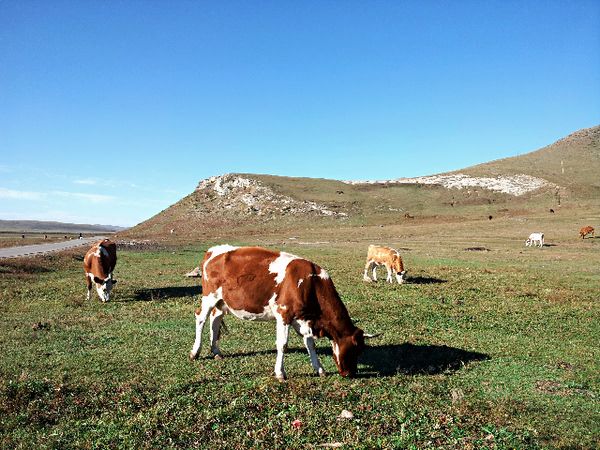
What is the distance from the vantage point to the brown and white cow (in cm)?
1066

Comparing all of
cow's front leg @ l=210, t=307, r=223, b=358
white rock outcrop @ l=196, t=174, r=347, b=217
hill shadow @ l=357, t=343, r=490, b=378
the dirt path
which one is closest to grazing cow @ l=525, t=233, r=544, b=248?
hill shadow @ l=357, t=343, r=490, b=378

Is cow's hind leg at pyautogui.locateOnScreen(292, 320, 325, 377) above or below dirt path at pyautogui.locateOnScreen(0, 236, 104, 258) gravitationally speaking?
below

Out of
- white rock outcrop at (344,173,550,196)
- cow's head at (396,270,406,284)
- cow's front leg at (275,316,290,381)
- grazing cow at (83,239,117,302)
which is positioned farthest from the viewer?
white rock outcrop at (344,173,550,196)

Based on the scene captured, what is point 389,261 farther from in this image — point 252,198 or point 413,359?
point 252,198

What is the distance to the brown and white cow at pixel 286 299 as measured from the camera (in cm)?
1066

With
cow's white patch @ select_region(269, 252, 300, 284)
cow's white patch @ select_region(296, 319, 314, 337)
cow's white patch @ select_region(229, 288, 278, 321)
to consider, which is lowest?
cow's white patch @ select_region(296, 319, 314, 337)

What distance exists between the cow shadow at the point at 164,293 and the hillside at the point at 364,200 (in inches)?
2165

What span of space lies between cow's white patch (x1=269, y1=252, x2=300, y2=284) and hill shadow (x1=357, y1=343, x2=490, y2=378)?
10.2ft

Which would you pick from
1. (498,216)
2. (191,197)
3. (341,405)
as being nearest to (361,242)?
(498,216)

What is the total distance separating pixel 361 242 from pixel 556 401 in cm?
4991

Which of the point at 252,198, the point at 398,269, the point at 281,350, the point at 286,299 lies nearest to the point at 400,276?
the point at 398,269

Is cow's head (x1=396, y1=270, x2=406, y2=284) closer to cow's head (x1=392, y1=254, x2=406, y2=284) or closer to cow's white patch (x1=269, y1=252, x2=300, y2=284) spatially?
cow's head (x1=392, y1=254, x2=406, y2=284)

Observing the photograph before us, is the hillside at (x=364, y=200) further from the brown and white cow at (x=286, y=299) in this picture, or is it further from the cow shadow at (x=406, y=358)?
the brown and white cow at (x=286, y=299)

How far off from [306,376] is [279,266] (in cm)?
277
